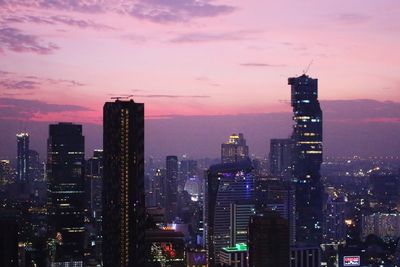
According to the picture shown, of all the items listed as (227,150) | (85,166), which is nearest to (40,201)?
(85,166)

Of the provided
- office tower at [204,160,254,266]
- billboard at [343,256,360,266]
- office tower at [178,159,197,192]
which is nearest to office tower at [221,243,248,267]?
office tower at [204,160,254,266]

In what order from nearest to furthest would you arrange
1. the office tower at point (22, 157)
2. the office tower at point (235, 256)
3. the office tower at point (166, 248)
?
the office tower at point (22, 157), the office tower at point (166, 248), the office tower at point (235, 256)

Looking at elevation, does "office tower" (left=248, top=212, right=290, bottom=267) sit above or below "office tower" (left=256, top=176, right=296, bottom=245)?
below

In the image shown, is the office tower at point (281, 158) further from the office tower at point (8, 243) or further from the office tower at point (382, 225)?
the office tower at point (8, 243)

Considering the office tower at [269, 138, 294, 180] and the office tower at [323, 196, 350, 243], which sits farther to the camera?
the office tower at [269, 138, 294, 180]

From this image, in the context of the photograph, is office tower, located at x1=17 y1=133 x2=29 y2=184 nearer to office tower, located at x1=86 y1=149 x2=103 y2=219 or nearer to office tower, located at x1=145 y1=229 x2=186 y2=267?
office tower, located at x1=86 y1=149 x2=103 y2=219

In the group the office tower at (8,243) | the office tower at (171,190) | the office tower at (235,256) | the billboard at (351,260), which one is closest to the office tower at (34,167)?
the office tower at (8,243)
